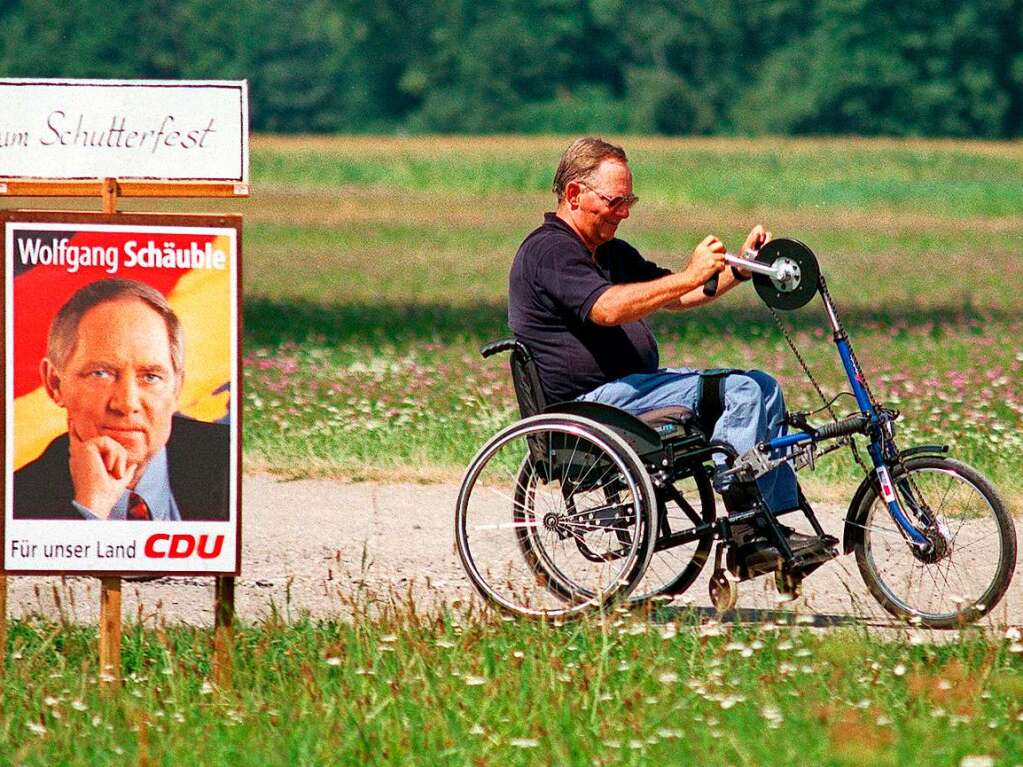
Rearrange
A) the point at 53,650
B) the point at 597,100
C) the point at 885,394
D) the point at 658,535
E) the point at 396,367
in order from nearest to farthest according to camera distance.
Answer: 1. the point at 53,650
2. the point at 658,535
3. the point at 885,394
4. the point at 396,367
5. the point at 597,100

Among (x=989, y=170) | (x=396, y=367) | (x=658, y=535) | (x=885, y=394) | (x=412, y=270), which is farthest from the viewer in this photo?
(x=989, y=170)

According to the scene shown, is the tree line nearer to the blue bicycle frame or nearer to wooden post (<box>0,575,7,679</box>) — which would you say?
the blue bicycle frame

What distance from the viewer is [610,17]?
97.6 m

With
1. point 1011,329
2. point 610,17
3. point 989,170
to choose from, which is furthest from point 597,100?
point 1011,329

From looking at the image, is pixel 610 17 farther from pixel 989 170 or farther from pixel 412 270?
pixel 412 270

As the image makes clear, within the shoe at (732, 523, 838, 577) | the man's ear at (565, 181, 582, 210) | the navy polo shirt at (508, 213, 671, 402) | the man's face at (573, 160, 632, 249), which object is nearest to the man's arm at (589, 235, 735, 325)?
the navy polo shirt at (508, 213, 671, 402)

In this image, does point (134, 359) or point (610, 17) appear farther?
point (610, 17)

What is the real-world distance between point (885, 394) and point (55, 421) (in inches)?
283

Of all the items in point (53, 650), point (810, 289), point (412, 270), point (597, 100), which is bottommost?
point (53, 650)

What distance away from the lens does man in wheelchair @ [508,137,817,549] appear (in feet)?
19.4

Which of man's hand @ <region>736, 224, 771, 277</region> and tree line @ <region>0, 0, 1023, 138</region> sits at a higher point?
tree line @ <region>0, 0, 1023, 138</region>

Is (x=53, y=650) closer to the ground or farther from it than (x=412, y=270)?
closer to the ground

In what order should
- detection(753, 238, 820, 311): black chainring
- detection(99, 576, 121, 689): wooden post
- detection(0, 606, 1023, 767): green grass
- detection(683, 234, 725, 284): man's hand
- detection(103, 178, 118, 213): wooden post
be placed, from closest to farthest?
detection(0, 606, 1023, 767): green grass → detection(103, 178, 118, 213): wooden post → detection(99, 576, 121, 689): wooden post → detection(683, 234, 725, 284): man's hand → detection(753, 238, 820, 311): black chainring

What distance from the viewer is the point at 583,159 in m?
6.05
